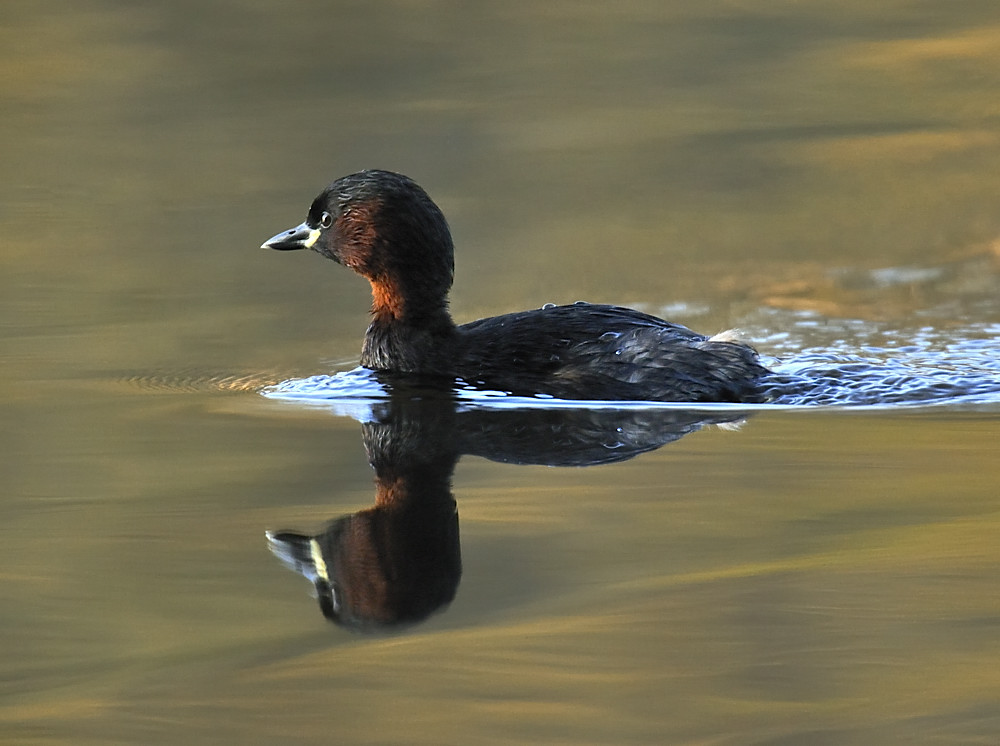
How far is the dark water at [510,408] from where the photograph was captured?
11.5 ft

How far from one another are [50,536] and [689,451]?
7.12 ft

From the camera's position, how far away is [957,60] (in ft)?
45.5

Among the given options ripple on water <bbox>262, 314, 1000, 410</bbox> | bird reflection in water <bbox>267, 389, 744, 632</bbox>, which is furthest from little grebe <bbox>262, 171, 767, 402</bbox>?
bird reflection in water <bbox>267, 389, 744, 632</bbox>

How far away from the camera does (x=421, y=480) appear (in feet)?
17.5

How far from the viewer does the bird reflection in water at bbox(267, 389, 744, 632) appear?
413 cm

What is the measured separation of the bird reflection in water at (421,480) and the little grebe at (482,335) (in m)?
0.27

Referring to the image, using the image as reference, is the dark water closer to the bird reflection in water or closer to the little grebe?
the bird reflection in water

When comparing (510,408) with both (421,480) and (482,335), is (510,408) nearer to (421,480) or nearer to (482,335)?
(482,335)

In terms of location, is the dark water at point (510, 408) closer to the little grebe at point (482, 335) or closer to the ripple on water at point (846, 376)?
the ripple on water at point (846, 376)

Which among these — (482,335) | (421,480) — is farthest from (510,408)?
(421,480)

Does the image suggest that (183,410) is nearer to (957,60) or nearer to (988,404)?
(988,404)

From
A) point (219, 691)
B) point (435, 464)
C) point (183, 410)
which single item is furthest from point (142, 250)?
point (219, 691)

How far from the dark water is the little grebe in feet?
1.00

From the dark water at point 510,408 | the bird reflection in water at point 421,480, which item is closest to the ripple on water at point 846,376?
the dark water at point 510,408
